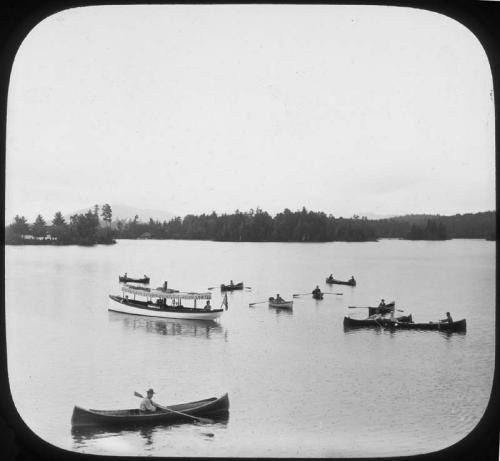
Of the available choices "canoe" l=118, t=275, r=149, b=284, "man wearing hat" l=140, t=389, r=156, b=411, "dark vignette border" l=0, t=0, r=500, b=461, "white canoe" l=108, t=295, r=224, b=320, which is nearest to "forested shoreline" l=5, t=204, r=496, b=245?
"canoe" l=118, t=275, r=149, b=284

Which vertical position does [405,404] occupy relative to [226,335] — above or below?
below

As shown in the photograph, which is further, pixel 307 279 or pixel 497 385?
pixel 307 279

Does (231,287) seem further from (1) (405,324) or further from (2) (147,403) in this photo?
(1) (405,324)

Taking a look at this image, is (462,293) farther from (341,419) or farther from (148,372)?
(148,372)

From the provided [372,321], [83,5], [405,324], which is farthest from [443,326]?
[83,5]

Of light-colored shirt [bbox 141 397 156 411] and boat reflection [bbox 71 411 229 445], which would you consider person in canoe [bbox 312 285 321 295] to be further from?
light-colored shirt [bbox 141 397 156 411]

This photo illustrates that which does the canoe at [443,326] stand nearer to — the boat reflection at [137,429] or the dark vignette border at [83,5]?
the dark vignette border at [83,5]

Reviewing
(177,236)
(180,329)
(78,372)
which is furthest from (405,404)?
(78,372)

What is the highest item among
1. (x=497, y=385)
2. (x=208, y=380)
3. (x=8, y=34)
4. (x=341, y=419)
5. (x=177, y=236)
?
(x=8, y=34)

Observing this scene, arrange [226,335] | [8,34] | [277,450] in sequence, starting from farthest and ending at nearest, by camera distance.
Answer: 1. [226,335]
2. [277,450]
3. [8,34]
